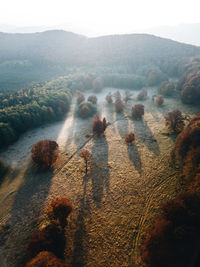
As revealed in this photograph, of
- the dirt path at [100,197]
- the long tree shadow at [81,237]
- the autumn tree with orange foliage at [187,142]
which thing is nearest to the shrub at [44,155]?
the dirt path at [100,197]

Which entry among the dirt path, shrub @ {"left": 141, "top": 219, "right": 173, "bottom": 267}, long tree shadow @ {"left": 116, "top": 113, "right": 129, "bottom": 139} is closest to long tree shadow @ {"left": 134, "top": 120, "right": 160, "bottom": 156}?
the dirt path

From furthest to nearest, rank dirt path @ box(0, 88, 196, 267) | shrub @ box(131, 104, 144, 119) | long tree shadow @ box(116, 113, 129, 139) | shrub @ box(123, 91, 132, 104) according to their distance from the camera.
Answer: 1. shrub @ box(123, 91, 132, 104)
2. shrub @ box(131, 104, 144, 119)
3. long tree shadow @ box(116, 113, 129, 139)
4. dirt path @ box(0, 88, 196, 267)

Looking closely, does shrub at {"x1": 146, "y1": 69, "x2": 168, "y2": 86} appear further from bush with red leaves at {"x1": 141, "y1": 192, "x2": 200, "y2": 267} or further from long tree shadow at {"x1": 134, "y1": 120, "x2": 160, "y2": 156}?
bush with red leaves at {"x1": 141, "y1": 192, "x2": 200, "y2": 267}

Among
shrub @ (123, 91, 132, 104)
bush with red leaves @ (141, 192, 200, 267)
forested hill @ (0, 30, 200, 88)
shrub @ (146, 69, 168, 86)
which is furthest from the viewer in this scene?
forested hill @ (0, 30, 200, 88)

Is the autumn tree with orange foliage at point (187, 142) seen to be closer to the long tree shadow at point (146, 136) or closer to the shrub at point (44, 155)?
the long tree shadow at point (146, 136)

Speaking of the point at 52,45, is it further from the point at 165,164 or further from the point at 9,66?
the point at 165,164

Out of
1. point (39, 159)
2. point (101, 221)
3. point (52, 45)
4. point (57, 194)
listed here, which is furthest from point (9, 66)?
point (101, 221)
